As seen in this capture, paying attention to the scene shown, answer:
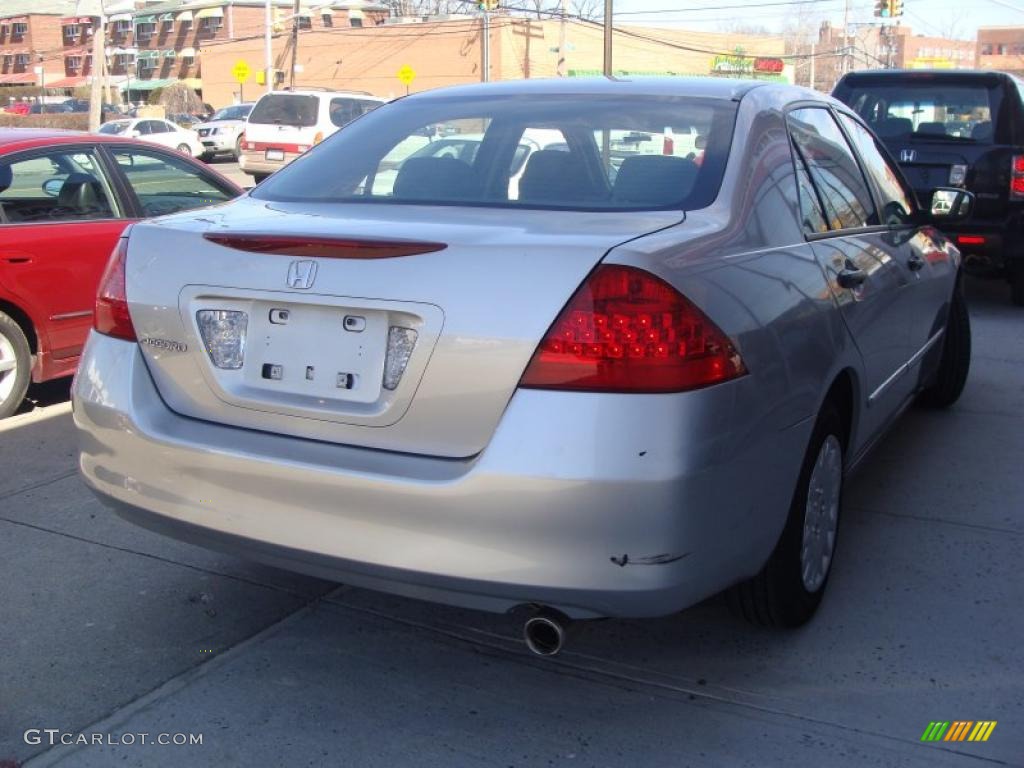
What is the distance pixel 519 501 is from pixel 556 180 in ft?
4.00

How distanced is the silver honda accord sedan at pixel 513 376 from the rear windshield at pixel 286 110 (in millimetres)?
21147

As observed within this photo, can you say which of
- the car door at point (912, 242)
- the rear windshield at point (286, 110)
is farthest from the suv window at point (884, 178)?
the rear windshield at point (286, 110)

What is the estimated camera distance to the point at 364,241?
9.25 feet

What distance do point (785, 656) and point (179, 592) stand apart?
1.98 metres

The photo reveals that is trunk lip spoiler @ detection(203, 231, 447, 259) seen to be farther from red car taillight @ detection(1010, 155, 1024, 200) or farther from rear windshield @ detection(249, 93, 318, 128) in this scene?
rear windshield @ detection(249, 93, 318, 128)

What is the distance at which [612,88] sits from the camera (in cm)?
394

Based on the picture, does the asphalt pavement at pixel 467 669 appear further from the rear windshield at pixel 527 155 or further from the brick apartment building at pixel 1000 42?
the brick apartment building at pixel 1000 42

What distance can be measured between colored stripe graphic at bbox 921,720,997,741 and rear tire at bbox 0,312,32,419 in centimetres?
487

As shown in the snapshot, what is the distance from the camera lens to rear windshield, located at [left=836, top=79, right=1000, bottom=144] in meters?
9.28

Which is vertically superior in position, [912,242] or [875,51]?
[875,51]

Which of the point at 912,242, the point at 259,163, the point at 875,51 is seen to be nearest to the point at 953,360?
the point at 912,242

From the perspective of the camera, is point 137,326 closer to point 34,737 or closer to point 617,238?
point 34,737

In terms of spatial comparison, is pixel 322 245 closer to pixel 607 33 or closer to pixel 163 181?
pixel 163 181

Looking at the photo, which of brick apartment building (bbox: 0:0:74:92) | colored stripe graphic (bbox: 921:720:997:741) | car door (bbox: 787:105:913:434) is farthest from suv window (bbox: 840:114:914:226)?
brick apartment building (bbox: 0:0:74:92)
